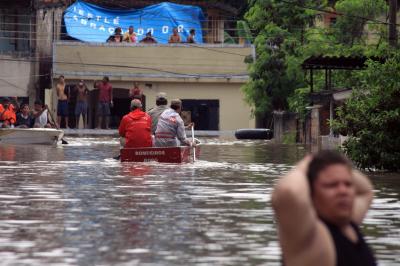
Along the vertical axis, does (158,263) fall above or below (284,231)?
below

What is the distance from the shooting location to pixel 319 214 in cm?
513

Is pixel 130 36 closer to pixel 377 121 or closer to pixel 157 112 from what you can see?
pixel 157 112

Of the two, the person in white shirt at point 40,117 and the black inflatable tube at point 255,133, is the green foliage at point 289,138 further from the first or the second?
the person in white shirt at point 40,117

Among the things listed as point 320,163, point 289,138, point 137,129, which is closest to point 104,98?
point 289,138

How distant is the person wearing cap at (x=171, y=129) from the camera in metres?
23.9

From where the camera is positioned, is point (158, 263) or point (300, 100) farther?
point (300, 100)

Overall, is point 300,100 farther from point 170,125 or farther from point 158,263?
point 158,263

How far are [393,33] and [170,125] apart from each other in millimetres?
11236

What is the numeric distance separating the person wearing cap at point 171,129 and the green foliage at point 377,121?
3197 mm

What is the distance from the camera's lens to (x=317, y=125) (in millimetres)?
36844

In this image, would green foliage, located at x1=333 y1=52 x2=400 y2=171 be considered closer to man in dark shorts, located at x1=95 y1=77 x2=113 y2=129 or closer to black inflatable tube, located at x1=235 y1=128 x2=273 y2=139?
black inflatable tube, located at x1=235 y1=128 x2=273 y2=139

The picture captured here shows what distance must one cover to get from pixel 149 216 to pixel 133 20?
47.3 meters

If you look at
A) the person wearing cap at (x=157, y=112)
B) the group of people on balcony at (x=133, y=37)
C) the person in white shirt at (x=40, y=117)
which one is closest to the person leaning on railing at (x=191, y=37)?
the group of people on balcony at (x=133, y=37)

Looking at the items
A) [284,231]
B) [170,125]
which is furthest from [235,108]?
[284,231]
